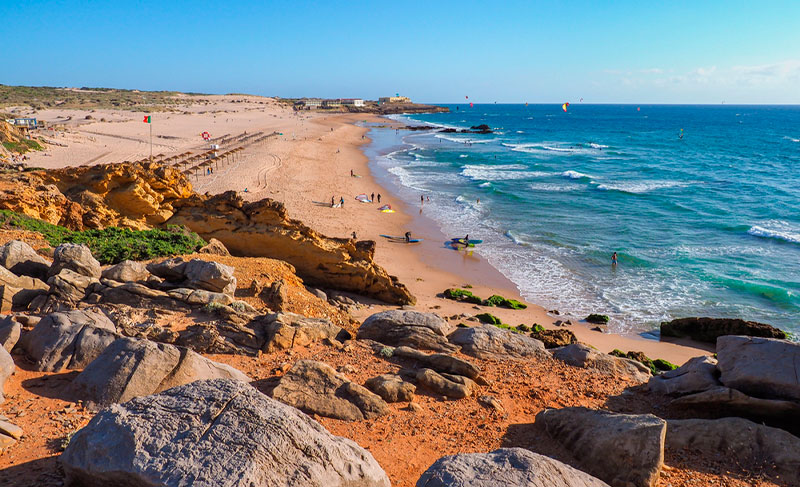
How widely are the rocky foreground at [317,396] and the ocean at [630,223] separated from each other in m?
10.2

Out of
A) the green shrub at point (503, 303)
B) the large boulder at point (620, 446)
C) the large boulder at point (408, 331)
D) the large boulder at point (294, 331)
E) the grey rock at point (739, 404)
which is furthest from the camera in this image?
the green shrub at point (503, 303)

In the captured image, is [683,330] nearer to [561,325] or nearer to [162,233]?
[561,325]

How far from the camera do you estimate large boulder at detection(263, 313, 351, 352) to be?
34.1 feet

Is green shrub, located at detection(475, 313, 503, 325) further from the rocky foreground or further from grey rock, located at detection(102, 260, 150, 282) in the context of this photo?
grey rock, located at detection(102, 260, 150, 282)

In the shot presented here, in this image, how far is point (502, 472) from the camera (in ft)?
17.3

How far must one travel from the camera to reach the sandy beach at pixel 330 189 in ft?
65.0

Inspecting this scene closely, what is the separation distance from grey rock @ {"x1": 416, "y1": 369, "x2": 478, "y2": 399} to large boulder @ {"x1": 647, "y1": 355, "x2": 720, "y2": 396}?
3789 mm

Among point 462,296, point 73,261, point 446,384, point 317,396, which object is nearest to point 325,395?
point 317,396

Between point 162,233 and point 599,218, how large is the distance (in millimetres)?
29381

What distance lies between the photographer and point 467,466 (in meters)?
5.28

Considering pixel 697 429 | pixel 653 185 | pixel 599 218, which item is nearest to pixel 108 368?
pixel 697 429

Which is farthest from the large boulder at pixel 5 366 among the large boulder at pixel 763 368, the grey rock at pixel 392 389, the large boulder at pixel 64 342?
the large boulder at pixel 763 368

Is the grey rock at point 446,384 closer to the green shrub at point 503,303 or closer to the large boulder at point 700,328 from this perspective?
the green shrub at point 503,303

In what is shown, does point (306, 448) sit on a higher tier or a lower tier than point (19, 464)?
higher
